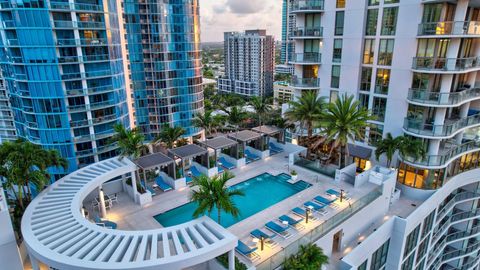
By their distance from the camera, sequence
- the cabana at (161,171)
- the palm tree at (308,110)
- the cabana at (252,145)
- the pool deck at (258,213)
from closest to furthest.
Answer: the pool deck at (258,213) < the cabana at (161,171) < the palm tree at (308,110) < the cabana at (252,145)

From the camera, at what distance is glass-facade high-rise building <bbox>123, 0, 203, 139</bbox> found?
2238 inches

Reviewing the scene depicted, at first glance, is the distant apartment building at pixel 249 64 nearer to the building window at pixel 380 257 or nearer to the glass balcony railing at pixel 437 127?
the glass balcony railing at pixel 437 127

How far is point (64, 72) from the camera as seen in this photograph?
3894 cm

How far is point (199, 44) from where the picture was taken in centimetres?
6366

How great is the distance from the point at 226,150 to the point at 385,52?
19112 millimetres

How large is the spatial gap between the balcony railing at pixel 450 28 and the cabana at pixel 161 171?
25167 mm

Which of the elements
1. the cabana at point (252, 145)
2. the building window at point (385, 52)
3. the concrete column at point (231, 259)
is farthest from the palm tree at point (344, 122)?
the concrete column at point (231, 259)

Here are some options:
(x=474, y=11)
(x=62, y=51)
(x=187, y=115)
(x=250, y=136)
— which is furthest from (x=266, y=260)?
(x=187, y=115)

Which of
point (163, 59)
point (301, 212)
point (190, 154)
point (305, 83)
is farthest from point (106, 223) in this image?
point (163, 59)

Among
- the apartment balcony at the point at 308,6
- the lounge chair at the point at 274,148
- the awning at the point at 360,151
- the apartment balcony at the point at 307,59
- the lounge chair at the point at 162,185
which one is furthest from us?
the lounge chair at the point at 274,148

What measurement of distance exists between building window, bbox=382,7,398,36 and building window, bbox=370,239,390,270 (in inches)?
763

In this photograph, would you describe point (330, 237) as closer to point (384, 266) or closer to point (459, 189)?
point (384, 266)

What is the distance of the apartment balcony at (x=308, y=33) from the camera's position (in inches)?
1325

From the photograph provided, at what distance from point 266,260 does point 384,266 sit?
557 inches
